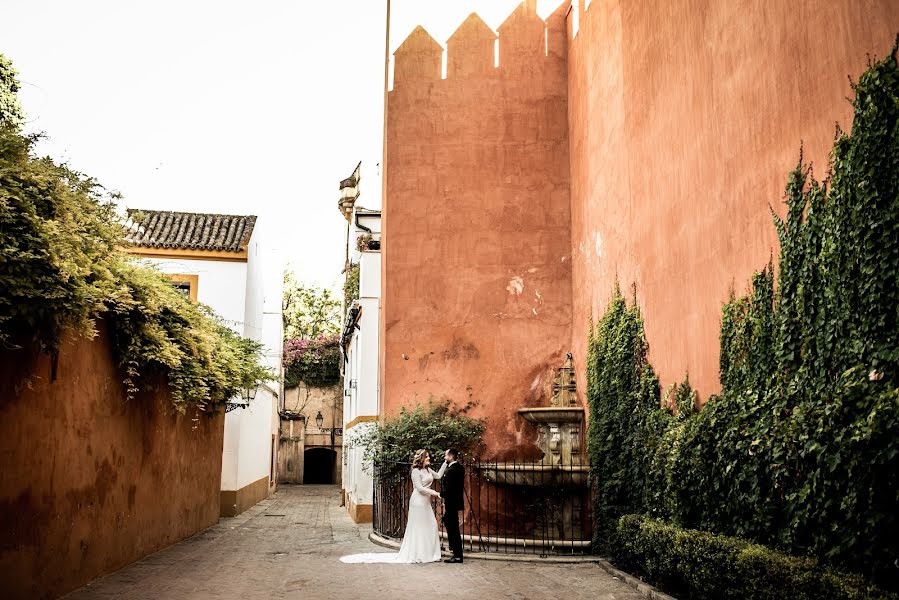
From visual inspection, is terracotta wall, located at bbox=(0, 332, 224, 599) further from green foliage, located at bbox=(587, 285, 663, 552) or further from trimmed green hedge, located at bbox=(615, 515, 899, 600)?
green foliage, located at bbox=(587, 285, 663, 552)

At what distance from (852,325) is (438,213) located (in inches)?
431

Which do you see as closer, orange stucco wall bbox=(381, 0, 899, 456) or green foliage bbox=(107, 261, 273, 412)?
orange stucco wall bbox=(381, 0, 899, 456)

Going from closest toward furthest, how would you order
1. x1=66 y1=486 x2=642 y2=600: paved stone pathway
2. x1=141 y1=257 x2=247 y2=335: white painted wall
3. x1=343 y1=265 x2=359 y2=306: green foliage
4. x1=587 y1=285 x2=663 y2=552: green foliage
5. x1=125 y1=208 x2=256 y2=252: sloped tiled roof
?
x1=66 y1=486 x2=642 y2=600: paved stone pathway < x1=587 y1=285 x2=663 y2=552: green foliage < x1=141 y1=257 x2=247 y2=335: white painted wall < x1=125 y1=208 x2=256 y2=252: sloped tiled roof < x1=343 y1=265 x2=359 y2=306: green foliage

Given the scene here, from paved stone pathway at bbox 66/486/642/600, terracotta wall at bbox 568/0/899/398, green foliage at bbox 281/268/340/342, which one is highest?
green foliage at bbox 281/268/340/342

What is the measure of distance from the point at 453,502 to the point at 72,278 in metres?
6.53

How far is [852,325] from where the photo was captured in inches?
247

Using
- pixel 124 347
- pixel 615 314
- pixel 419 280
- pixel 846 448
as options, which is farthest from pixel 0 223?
pixel 419 280

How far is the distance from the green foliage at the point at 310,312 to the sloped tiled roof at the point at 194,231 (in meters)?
25.7

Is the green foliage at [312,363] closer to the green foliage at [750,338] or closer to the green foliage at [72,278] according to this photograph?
the green foliage at [72,278]

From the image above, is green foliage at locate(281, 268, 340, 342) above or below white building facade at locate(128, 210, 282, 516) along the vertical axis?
above

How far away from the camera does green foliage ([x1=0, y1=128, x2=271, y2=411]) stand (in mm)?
6973

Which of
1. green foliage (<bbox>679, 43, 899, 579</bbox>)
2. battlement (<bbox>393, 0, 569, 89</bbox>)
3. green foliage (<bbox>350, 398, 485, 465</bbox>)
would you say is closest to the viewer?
green foliage (<bbox>679, 43, 899, 579</bbox>)

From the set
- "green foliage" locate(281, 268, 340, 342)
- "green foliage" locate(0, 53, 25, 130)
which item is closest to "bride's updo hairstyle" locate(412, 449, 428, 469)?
"green foliage" locate(0, 53, 25, 130)

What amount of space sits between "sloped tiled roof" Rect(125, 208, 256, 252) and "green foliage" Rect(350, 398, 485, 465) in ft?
27.0
